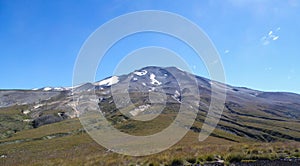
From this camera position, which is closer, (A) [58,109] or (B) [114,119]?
(B) [114,119]

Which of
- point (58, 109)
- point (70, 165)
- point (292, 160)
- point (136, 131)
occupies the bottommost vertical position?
point (292, 160)

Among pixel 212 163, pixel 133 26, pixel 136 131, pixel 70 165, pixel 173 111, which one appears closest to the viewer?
pixel 212 163

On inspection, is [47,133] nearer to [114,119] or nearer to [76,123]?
[76,123]

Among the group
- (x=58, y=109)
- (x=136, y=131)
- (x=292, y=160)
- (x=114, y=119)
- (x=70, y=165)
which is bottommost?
(x=292, y=160)

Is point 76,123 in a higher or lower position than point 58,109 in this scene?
lower

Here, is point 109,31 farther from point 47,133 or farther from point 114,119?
point 114,119

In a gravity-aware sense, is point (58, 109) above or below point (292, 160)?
above

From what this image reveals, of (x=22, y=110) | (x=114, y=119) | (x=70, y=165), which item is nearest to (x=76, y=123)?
(x=114, y=119)

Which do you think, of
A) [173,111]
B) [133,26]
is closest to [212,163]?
[133,26]

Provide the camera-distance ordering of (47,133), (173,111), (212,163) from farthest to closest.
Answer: (173,111) → (47,133) → (212,163)
